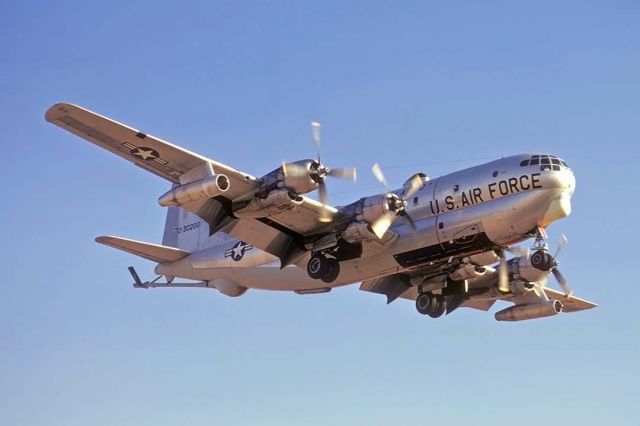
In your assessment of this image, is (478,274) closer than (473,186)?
No

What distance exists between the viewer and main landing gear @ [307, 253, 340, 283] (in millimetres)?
36312

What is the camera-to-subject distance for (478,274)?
4119cm

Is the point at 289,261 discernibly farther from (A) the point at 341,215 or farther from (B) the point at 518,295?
(B) the point at 518,295

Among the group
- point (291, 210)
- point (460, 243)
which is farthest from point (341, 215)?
point (460, 243)

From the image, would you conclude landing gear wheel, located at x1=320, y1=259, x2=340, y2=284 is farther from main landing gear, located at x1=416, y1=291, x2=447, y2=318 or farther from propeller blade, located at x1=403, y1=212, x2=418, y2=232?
main landing gear, located at x1=416, y1=291, x2=447, y2=318

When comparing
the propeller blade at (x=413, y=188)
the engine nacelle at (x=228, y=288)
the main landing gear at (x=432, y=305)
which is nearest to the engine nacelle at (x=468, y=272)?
the main landing gear at (x=432, y=305)

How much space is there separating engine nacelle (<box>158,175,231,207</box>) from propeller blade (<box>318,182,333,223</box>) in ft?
12.7

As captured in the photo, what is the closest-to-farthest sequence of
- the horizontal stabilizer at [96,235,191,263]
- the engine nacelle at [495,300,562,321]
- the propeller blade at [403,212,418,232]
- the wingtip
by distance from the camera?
the wingtip < the propeller blade at [403,212,418,232] < the horizontal stabilizer at [96,235,191,263] < the engine nacelle at [495,300,562,321]

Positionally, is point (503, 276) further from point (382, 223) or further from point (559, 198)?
point (382, 223)

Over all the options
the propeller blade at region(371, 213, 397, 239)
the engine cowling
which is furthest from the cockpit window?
the engine cowling

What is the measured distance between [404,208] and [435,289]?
23.7 feet

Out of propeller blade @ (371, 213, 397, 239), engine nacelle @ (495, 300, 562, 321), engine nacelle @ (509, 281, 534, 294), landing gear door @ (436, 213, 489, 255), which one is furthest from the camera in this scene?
engine nacelle @ (495, 300, 562, 321)

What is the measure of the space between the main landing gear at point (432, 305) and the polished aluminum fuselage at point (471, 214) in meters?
4.19

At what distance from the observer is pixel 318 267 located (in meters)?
36.3
